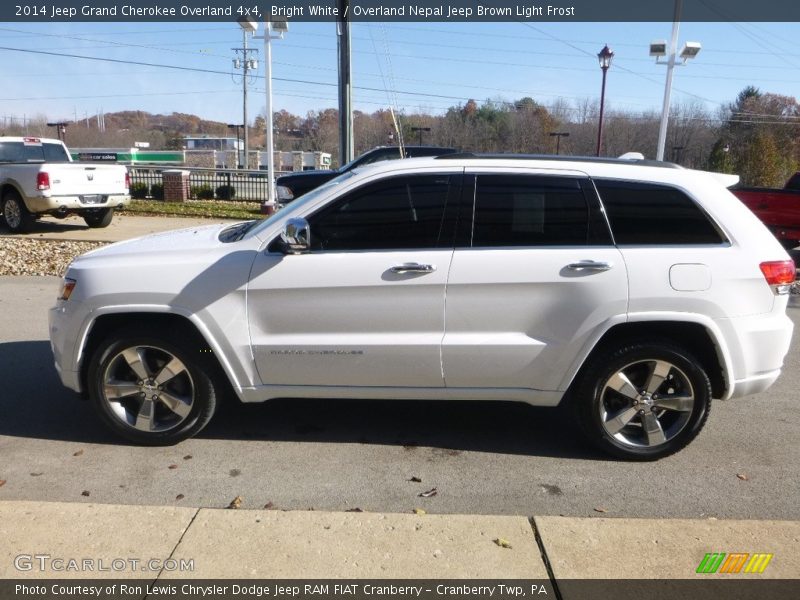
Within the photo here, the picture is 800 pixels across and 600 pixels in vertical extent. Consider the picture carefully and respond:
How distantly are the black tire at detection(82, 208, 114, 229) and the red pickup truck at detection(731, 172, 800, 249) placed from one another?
12229mm

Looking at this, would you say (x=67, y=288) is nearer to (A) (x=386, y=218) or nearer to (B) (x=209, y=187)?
A: (A) (x=386, y=218)

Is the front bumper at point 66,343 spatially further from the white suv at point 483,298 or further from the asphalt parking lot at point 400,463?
the asphalt parking lot at point 400,463

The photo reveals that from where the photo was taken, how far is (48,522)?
3.33 meters

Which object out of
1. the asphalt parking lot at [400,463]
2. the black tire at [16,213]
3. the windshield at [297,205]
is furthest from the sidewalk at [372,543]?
the black tire at [16,213]

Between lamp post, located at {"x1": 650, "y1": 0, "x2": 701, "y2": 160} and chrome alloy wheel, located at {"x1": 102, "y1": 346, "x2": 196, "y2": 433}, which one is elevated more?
lamp post, located at {"x1": 650, "y1": 0, "x2": 701, "y2": 160}

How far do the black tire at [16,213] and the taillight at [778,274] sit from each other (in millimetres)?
13189

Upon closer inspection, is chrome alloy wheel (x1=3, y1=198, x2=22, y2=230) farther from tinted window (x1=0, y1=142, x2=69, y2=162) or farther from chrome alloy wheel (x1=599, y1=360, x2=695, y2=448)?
chrome alloy wheel (x1=599, y1=360, x2=695, y2=448)

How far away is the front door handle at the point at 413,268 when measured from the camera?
398 cm

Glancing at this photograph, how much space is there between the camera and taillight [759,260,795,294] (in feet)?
13.2

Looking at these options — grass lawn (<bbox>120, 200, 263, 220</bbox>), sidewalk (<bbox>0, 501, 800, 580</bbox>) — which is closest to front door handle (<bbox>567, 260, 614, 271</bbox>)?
sidewalk (<bbox>0, 501, 800, 580</bbox>)

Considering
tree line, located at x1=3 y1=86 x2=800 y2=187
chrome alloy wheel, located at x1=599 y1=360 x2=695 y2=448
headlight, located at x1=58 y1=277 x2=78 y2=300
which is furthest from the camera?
tree line, located at x1=3 y1=86 x2=800 y2=187

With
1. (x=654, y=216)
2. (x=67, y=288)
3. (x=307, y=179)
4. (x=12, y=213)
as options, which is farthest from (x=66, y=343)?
(x=12, y=213)

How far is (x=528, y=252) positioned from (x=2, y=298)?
7.13 m

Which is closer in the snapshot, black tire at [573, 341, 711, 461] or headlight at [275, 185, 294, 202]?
black tire at [573, 341, 711, 461]
